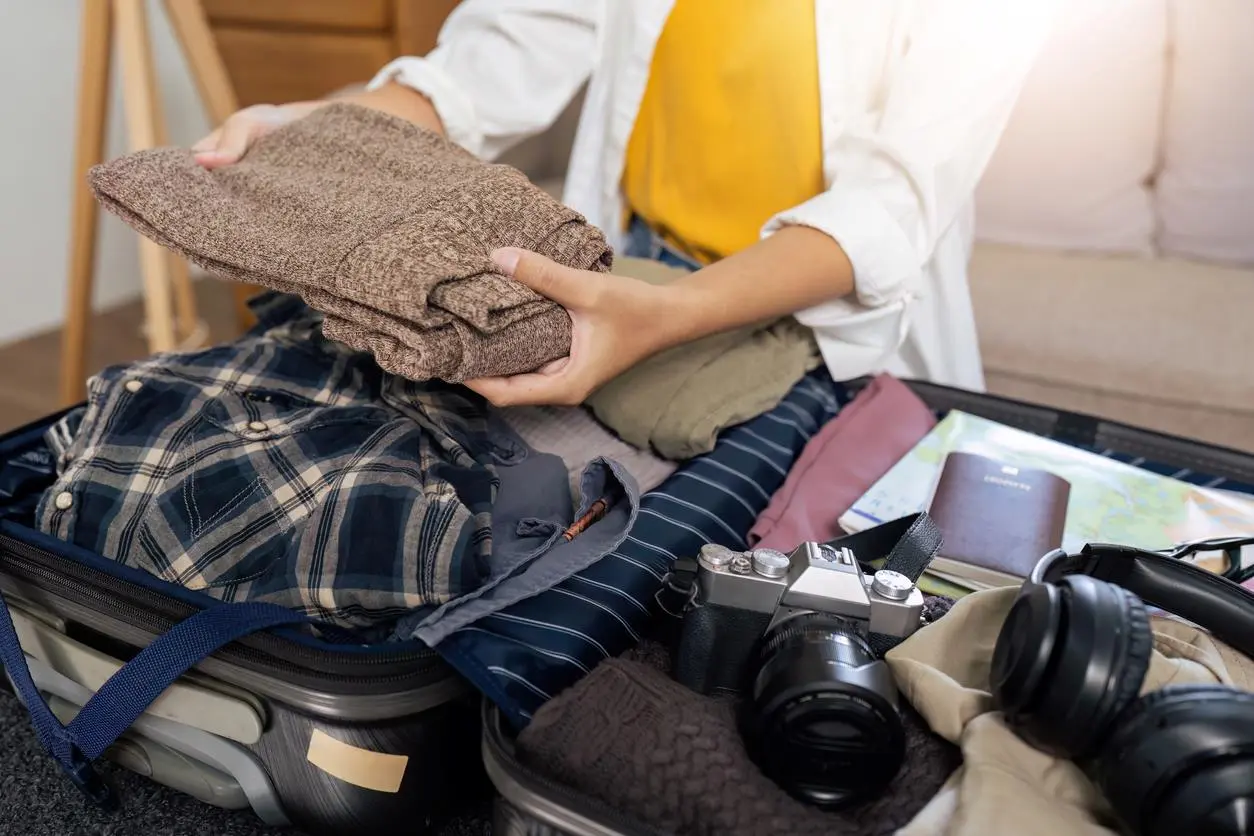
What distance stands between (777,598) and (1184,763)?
0.65 ft

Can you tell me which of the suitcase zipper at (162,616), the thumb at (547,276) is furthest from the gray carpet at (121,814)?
the thumb at (547,276)

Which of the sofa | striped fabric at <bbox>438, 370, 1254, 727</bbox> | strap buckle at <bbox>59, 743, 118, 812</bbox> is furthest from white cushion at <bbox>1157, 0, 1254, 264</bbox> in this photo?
strap buckle at <bbox>59, 743, 118, 812</bbox>

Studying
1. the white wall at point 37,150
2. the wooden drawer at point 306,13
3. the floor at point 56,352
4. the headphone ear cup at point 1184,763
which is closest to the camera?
the headphone ear cup at point 1184,763

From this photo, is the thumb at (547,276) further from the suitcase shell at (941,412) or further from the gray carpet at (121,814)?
the gray carpet at (121,814)

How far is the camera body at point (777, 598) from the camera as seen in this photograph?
503 millimetres

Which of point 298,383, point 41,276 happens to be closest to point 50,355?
point 41,276

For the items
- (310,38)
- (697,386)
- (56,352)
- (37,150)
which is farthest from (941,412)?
(37,150)

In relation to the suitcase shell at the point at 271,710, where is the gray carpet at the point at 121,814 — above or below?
below

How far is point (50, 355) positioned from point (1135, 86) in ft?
6.04

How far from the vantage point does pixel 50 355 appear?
1.66m

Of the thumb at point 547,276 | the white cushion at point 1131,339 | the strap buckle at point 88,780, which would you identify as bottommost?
the strap buckle at point 88,780

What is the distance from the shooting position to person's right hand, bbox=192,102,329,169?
74 centimetres

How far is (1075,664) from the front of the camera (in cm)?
40

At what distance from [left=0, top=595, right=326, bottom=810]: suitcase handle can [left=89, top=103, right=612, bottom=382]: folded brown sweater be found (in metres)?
0.17
